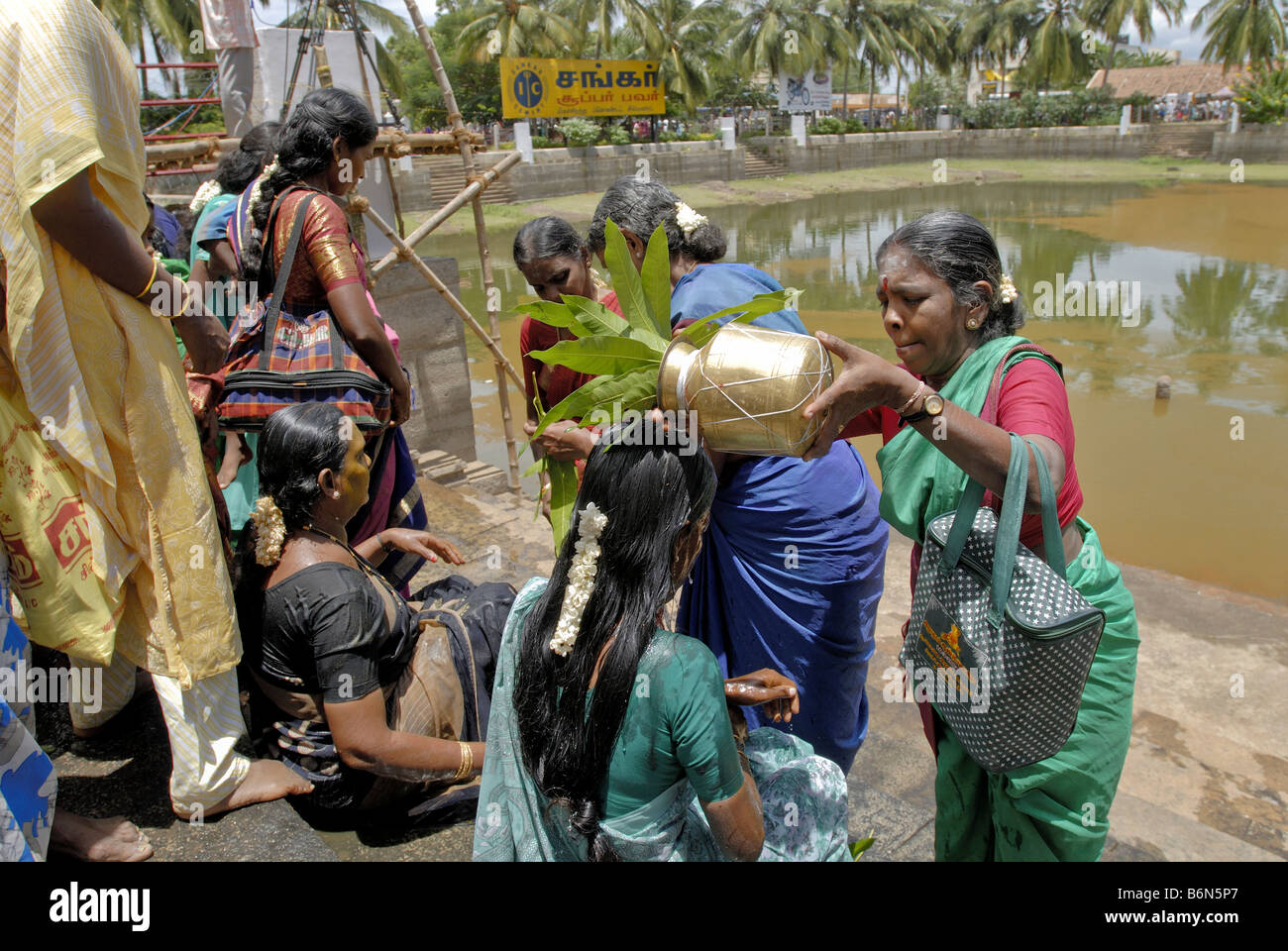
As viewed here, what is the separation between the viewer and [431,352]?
685cm

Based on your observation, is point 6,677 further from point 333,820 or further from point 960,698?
point 960,698

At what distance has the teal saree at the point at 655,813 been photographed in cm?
167

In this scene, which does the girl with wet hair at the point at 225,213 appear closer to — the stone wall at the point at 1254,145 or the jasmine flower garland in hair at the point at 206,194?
the jasmine flower garland in hair at the point at 206,194

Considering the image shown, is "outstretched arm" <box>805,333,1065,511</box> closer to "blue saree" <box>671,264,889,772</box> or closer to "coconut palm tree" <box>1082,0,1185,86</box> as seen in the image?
"blue saree" <box>671,264,889,772</box>

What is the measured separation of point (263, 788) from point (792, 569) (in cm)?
151

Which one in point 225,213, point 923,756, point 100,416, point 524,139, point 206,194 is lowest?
point 923,756

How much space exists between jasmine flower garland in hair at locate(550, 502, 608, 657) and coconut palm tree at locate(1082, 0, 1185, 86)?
175ft

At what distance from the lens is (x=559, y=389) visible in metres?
3.53

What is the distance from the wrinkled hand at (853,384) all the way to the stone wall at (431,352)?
521 centimetres

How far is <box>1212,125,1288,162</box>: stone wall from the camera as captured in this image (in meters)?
34.4


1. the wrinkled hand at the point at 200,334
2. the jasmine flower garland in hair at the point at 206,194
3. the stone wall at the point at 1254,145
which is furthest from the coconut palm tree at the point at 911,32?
the wrinkled hand at the point at 200,334

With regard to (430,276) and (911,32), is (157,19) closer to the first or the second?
(430,276)

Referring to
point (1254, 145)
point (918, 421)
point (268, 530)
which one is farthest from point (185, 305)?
point (1254, 145)
